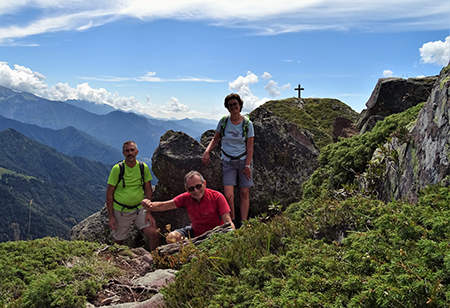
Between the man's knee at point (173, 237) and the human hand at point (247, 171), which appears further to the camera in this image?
the human hand at point (247, 171)

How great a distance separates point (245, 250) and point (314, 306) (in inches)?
71.9

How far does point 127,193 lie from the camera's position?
993 centimetres

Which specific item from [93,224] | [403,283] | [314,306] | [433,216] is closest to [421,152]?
[433,216]

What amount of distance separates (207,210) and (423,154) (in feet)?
16.8

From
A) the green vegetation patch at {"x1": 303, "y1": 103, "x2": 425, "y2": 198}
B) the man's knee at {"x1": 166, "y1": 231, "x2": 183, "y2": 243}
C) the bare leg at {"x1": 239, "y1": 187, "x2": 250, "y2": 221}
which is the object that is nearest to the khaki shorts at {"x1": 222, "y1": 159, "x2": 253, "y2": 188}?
the bare leg at {"x1": 239, "y1": 187, "x2": 250, "y2": 221}

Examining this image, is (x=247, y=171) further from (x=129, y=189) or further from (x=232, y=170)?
(x=129, y=189)

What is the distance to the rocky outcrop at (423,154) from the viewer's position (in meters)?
4.94

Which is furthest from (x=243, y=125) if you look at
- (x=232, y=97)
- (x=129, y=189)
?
(x=129, y=189)

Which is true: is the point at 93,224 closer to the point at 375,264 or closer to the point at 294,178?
the point at 294,178

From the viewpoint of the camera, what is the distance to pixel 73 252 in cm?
734

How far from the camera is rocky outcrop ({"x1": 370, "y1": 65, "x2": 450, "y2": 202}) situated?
16.2 ft

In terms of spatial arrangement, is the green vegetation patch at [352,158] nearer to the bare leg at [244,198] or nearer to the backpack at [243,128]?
the bare leg at [244,198]

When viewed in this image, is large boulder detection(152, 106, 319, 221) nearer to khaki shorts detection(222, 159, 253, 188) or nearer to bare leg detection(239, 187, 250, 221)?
bare leg detection(239, 187, 250, 221)

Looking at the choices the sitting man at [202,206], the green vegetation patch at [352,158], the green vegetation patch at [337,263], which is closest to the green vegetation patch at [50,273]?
the green vegetation patch at [337,263]
